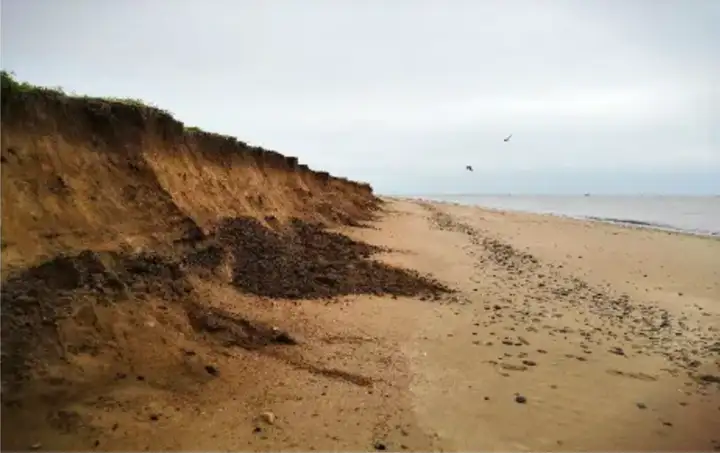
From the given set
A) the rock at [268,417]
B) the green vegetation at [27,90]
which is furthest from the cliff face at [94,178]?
the rock at [268,417]

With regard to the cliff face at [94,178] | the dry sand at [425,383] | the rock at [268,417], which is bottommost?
the rock at [268,417]

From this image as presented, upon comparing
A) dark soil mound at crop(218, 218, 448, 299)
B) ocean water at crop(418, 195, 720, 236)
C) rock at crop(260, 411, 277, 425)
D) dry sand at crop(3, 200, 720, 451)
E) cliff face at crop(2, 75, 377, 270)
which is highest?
ocean water at crop(418, 195, 720, 236)

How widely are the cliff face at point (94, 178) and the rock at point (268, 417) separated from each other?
280 cm

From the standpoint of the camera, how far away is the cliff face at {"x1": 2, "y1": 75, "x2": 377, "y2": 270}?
5.38 meters

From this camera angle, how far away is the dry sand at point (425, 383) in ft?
14.6

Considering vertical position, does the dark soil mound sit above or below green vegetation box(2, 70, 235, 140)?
below

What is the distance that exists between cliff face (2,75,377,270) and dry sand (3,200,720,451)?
1274mm

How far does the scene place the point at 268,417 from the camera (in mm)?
4727

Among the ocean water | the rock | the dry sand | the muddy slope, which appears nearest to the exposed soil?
the muddy slope

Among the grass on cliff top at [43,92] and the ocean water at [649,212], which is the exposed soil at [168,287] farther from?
the ocean water at [649,212]

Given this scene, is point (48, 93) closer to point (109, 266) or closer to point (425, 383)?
point (109, 266)

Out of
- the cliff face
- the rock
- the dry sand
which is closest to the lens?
the dry sand

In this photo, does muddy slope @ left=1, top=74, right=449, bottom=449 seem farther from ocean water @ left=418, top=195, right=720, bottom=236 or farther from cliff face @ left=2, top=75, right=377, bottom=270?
ocean water @ left=418, top=195, right=720, bottom=236

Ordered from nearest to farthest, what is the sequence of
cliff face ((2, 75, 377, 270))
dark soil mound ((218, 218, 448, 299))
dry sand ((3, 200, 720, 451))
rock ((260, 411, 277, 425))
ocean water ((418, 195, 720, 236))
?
dry sand ((3, 200, 720, 451)) → rock ((260, 411, 277, 425)) → cliff face ((2, 75, 377, 270)) → dark soil mound ((218, 218, 448, 299)) → ocean water ((418, 195, 720, 236))
